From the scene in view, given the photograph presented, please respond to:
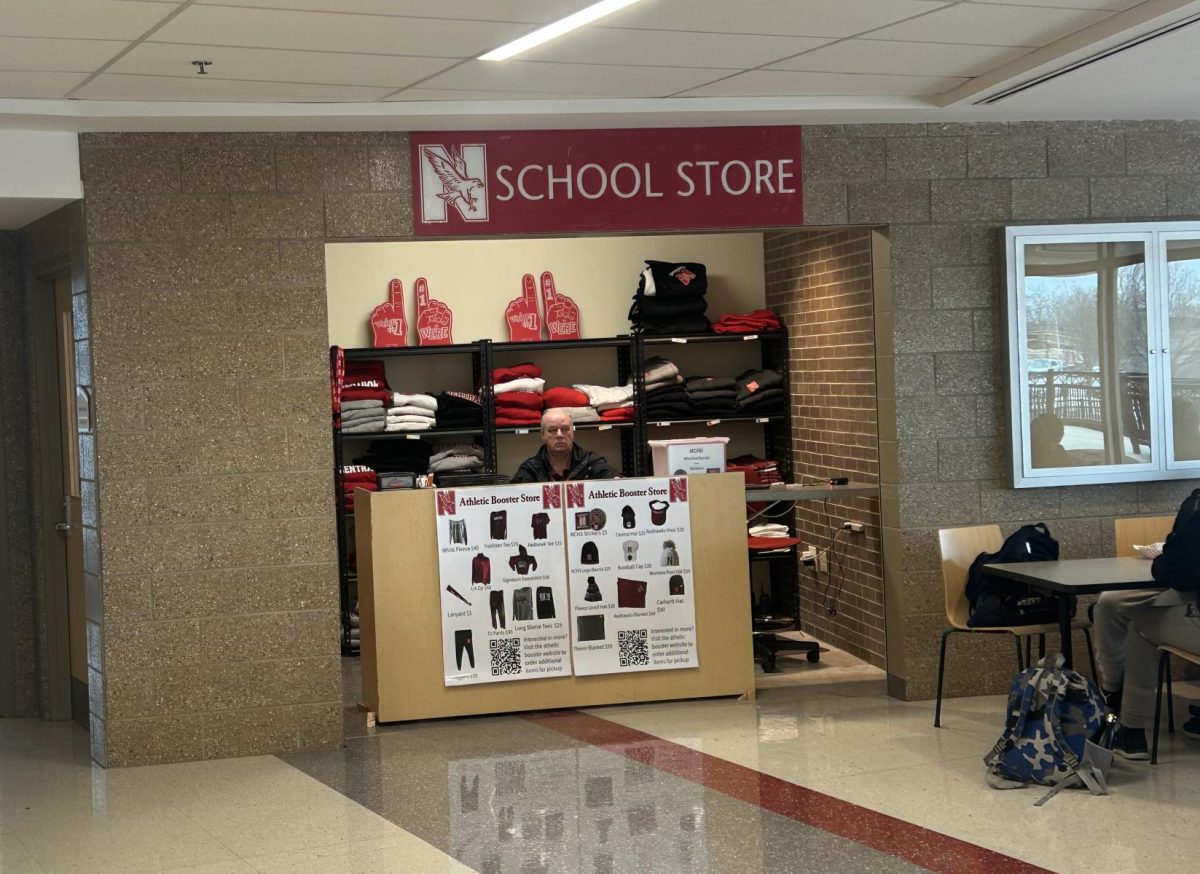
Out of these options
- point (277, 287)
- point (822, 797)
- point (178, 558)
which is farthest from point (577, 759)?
point (277, 287)

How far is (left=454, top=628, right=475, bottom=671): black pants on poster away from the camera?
6.62 metres

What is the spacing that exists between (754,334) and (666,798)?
3977mm

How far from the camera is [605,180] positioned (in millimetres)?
Result: 6535

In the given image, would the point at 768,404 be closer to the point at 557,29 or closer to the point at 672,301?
the point at 672,301

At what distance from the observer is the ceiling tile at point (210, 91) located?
5363 millimetres

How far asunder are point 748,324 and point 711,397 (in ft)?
1.65

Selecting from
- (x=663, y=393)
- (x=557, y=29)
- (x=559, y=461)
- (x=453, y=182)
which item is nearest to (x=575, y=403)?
(x=663, y=393)

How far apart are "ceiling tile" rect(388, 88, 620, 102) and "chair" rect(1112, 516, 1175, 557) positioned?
307 cm

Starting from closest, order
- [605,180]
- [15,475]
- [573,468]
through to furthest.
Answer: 1. [605,180]
2. [573,468]
3. [15,475]

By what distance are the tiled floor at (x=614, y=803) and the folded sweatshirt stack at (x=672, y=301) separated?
274 centimetres

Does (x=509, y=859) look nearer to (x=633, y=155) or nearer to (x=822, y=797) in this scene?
(x=822, y=797)

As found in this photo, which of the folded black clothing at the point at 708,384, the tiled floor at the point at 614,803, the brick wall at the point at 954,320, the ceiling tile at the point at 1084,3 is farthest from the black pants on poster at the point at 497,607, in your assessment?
the ceiling tile at the point at 1084,3

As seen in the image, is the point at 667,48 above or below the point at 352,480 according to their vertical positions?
above

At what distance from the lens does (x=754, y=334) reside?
342 inches
